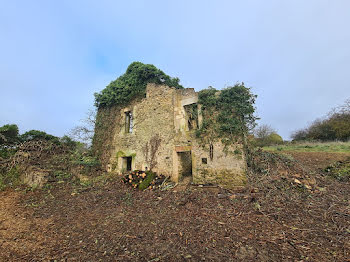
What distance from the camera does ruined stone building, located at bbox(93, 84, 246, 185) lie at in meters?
6.46

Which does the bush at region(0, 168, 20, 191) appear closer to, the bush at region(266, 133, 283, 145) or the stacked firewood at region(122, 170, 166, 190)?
the stacked firewood at region(122, 170, 166, 190)

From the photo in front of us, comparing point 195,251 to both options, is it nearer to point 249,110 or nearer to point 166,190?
point 166,190

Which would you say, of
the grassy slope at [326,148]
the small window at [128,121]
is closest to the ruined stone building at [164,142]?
the small window at [128,121]

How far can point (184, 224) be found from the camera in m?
4.06

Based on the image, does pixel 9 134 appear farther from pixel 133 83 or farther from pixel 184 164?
pixel 184 164

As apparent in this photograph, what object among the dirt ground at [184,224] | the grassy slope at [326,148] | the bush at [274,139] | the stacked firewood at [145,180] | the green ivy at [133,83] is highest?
the green ivy at [133,83]

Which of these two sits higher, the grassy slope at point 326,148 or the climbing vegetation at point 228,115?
the climbing vegetation at point 228,115

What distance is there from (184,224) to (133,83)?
25.6ft

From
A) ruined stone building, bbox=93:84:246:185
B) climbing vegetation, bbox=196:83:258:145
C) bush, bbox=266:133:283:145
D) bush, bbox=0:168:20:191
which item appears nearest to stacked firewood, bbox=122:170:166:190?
ruined stone building, bbox=93:84:246:185

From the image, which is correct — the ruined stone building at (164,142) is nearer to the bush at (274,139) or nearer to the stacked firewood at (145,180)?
the stacked firewood at (145,180)

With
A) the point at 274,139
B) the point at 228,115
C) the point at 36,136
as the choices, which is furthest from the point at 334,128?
the point at 36,136

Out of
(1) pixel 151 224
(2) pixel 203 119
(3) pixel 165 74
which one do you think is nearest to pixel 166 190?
(1) pixel 151 224

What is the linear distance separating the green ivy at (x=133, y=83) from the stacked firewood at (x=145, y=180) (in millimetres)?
4466

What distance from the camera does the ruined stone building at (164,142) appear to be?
6461 mm
